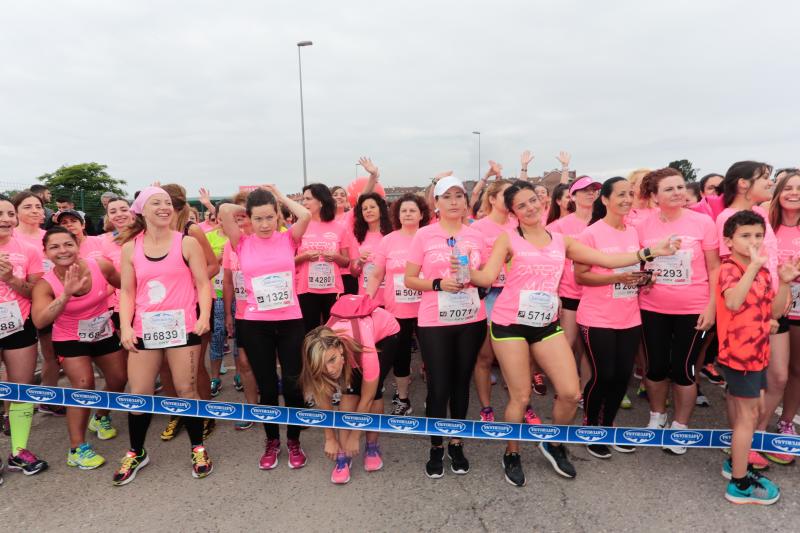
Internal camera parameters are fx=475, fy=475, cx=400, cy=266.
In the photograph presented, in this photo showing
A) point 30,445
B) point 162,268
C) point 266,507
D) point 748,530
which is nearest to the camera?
point 748,530

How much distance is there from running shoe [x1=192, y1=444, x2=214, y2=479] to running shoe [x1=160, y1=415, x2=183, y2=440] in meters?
0.67

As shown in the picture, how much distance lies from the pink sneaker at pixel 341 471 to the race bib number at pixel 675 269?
255 cm

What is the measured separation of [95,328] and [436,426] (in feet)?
8.74

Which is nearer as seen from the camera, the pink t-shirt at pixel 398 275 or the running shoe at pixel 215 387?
the pink t-shirt at pixel 398 275

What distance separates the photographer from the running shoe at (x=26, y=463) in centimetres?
349

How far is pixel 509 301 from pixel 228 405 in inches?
84.2

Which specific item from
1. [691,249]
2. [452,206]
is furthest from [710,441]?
[452,206]

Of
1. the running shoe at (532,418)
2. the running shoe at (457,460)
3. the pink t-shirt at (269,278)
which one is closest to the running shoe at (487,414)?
the running shoe at (532,418)

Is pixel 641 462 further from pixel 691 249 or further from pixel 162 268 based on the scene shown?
pixel 162 268

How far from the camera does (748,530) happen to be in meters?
2.62

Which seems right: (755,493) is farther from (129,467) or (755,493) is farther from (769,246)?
(129,467)

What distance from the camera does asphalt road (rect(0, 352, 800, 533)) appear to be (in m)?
2.79

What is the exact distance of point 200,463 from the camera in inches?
134

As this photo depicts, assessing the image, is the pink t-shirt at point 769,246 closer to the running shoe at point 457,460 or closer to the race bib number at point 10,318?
the running shoe at point 457,460
